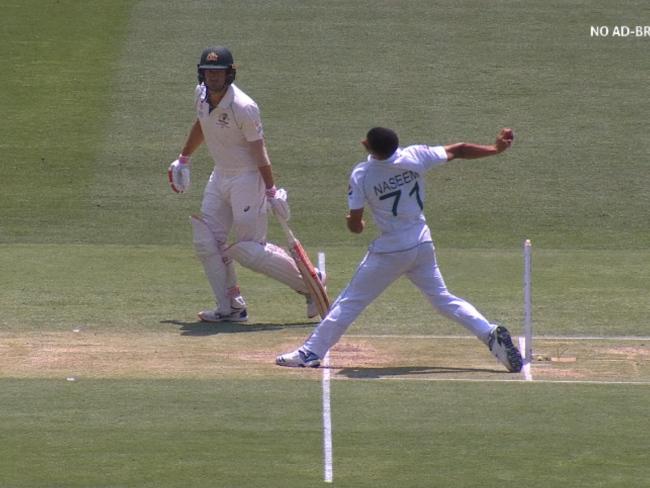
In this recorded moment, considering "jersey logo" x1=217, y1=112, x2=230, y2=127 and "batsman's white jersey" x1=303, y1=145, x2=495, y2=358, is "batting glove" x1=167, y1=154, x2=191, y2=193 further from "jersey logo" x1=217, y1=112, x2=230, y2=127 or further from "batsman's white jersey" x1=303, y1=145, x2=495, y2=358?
"batsman's white jersey" x1=303, y1=145, x2=495, y2=358

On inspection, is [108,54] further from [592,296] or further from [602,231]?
[592,296]

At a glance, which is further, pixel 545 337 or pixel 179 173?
pixel 179 173

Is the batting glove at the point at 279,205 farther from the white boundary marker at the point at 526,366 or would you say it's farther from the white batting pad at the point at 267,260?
the white boundary marker at the point at 526,366

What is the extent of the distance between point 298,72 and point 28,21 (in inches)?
203

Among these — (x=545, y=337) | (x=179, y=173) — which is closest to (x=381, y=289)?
→ (x=545, y=337)

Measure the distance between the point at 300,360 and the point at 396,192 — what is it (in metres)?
1.50

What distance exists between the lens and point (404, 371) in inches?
452

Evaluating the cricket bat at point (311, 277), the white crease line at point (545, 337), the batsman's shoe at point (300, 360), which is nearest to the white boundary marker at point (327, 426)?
the batsman's shoe at point (300, 360)

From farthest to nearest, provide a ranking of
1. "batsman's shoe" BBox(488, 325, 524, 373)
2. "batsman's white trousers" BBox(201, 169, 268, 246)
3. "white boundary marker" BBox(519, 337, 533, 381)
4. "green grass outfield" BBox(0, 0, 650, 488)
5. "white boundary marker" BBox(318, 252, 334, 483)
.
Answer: "batsman's white trousers" BBox(201, 169, 268, 246), "white boundary marker" BBox(519, 337, 533, 381), "batsman's shoe" BBox(488, 325, 524, 373), "green grass outfield" BBox(0, 0, 650, 488), "white boundary marker" BBox(318, 252, 334, 483)

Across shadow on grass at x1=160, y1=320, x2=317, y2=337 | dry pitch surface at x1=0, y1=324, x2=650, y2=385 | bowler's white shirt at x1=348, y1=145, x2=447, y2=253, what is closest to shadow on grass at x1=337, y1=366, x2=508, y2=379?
dry pitch surface at x1=0, y1=324, x2=650, y2=385

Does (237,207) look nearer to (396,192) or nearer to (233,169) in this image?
(233,169)

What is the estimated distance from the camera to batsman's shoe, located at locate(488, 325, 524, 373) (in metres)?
11.1

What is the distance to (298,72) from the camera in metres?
22.4

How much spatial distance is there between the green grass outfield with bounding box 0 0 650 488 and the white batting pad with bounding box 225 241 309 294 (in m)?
0.42
